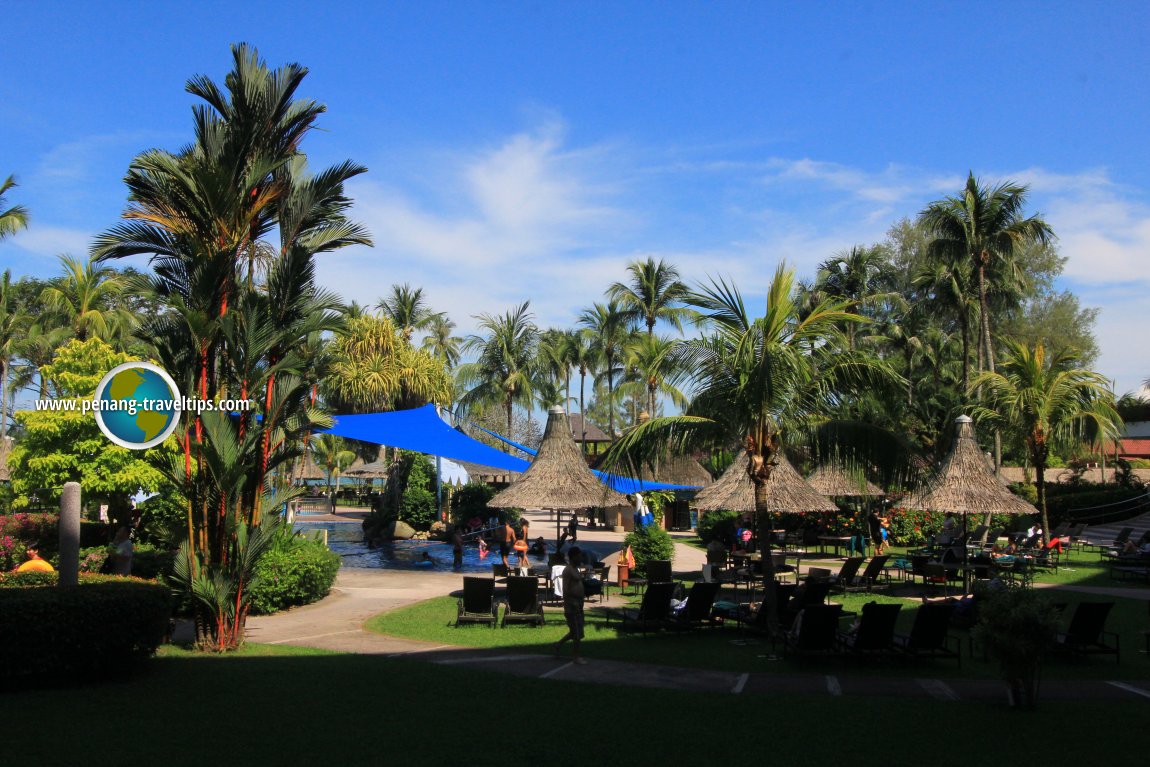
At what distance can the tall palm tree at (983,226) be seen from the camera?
121 ft

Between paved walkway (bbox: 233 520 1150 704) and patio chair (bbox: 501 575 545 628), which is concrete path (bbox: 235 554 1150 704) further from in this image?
patio chair (bbox: 501 575 545 628)

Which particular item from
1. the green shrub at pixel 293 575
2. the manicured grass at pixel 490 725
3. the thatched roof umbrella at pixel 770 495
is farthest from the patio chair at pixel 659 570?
the manicured grass at pixel 490 725

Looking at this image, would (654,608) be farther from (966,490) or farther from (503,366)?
(503,366)

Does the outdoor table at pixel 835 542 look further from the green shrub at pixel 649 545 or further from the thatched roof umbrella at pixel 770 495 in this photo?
the thatched roof umbrella at pixel 770 495

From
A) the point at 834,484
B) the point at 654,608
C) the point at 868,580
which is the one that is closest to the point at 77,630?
the point at 654,608

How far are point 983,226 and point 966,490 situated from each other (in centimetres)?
2208

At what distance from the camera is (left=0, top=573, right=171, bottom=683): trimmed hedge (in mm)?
8438

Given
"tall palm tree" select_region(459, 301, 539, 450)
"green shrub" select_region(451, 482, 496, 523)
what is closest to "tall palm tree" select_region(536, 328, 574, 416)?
"tall palm tree" select_region(459, 301, 539, 450)

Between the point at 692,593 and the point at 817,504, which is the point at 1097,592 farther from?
the point at 692,593

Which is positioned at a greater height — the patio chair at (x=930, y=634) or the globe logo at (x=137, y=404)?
the globe logo at (x=137, y=404)

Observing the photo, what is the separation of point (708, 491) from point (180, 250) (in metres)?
11.9

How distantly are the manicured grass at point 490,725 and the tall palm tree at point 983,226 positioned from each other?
32.1 m

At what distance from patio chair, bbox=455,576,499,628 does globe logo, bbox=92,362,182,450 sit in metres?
5.37

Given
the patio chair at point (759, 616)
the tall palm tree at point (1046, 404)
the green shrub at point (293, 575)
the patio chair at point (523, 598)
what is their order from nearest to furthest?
the patio chair at point (759, 616), the patio chair at point (523, 598), the green shrub at point (293, 575), the tall palm tree at point (1046, 404)
